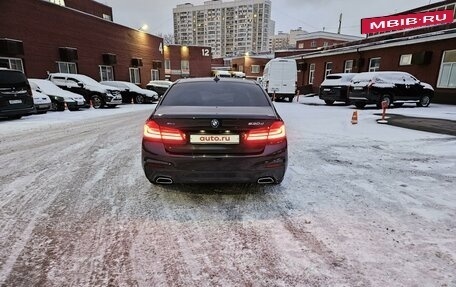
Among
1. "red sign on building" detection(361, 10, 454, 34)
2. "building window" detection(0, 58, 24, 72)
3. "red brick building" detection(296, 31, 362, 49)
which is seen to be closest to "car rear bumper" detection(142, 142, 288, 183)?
"building window" detection(0, 58, 24, 72)

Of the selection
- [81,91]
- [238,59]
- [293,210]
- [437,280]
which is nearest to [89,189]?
[293,210]

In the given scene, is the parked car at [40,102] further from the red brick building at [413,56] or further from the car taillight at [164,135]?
the red brick building at [413,56]

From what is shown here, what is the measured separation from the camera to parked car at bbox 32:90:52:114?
12.4 m

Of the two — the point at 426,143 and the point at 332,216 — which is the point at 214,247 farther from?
the point at 426,143

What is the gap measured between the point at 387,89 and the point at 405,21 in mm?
14573

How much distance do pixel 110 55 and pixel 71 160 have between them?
21752 mm

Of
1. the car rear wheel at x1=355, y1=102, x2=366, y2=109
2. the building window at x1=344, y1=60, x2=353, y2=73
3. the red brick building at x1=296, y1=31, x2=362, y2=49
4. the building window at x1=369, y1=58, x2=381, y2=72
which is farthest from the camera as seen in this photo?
the red brick building at x1=296, y1=31, x2=362, y2=49

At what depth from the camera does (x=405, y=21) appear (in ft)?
80.9

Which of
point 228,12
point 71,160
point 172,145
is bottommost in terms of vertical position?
point 71,160

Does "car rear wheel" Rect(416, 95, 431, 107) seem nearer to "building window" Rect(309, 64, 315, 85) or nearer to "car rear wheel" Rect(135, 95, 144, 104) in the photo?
"building window" Rect(309, 64, 315, 85)

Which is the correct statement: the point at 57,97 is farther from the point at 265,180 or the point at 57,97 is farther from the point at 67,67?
the point at 265,180

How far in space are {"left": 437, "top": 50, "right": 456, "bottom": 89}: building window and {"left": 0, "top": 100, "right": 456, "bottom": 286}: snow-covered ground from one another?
46.9 feet

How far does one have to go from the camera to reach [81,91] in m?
16.6

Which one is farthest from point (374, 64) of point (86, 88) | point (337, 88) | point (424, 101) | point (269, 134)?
point (269, 134)
